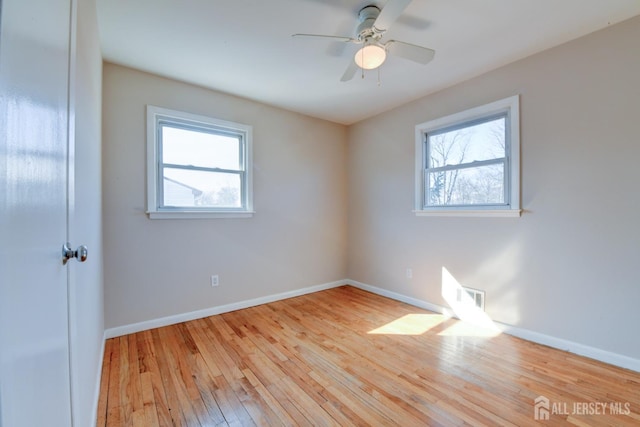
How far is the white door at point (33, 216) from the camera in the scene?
0.47 meters

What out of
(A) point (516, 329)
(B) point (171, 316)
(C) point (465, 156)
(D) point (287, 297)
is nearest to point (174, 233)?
(B) point (171, 316)

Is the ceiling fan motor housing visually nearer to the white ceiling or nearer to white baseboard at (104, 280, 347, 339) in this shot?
the white ceiling

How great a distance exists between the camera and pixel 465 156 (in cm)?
291

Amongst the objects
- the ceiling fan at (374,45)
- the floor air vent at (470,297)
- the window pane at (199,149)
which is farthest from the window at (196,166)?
the floor air vent at (470,297)

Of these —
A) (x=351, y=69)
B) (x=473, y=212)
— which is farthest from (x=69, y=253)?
(x=473, y=212)

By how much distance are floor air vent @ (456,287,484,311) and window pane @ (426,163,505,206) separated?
0.91m

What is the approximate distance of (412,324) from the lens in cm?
277

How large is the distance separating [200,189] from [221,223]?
436 millimetres

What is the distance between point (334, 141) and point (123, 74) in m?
2.62

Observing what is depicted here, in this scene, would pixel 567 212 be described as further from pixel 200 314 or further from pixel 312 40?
pixel 200 314

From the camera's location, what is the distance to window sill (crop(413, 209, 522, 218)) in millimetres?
2488

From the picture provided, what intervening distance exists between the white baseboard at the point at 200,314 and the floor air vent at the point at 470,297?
72.1 inches

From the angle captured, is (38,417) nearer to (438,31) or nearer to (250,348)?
(250,348)

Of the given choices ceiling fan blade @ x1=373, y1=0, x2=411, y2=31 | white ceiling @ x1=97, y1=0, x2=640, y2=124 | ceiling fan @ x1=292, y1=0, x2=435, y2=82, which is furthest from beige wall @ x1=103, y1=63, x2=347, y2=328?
ceiling fan blade @ x1=373, y1=0, x2=411, y2=31
